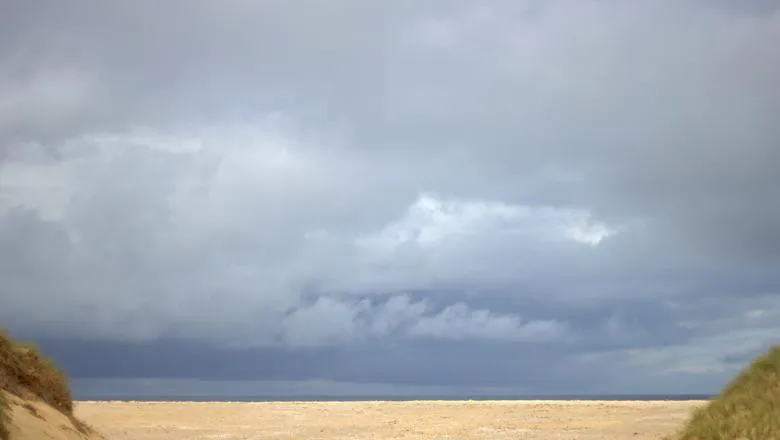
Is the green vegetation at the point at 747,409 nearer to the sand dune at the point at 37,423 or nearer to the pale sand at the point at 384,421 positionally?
the pale sand at the point at 384,421

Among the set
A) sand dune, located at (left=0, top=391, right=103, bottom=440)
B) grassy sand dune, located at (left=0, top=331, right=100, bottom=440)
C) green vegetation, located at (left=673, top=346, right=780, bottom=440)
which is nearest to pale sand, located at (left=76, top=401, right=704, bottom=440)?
green vegetation, located at (left=673, top=346, right=780, bottom=440)

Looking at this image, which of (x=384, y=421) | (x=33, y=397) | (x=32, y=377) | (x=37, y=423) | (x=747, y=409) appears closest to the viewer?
(x=37, y=423)

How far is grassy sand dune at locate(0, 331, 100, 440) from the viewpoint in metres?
16.3

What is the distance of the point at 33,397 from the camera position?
19219mm

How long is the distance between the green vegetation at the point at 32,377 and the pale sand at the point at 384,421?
13.2m

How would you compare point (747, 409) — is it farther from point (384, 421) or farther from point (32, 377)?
point (384, 421)

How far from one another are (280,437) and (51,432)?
19.5 metres

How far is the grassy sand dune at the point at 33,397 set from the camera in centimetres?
1629

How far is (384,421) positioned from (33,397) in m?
27.7

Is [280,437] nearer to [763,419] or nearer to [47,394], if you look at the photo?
[47,394]

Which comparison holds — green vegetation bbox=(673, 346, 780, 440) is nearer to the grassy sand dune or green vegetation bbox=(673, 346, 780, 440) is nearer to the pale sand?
the pale sand

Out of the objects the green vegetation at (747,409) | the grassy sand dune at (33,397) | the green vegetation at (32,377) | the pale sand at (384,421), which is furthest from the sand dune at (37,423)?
the green vegetation at (747,409)

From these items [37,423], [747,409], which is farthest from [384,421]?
[37,423]

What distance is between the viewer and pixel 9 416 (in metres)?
15.6
